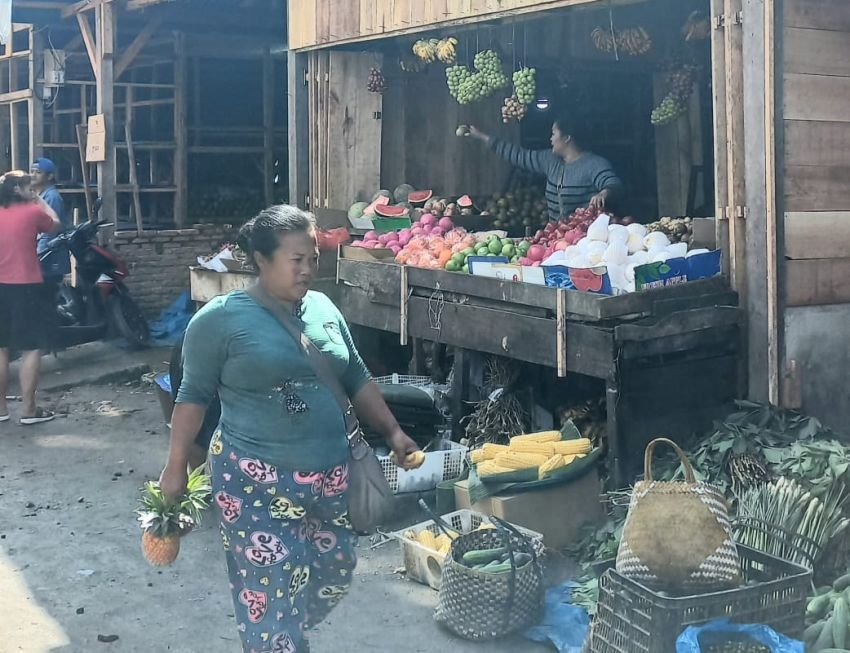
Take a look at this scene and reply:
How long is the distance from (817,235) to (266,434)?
3469 mm

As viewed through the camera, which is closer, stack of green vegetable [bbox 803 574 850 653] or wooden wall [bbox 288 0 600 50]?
stack of green vegetable [bbox 803 574 850 653]

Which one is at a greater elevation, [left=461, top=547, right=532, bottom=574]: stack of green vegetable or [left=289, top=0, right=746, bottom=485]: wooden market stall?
[left=289, top=0, right=746, bottom=485]: wooden market stall

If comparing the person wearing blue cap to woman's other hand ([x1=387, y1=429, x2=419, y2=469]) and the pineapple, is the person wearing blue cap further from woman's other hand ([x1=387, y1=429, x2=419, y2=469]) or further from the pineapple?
woman's other hand ([x1=387, y1=429, x2=419, y2=469])

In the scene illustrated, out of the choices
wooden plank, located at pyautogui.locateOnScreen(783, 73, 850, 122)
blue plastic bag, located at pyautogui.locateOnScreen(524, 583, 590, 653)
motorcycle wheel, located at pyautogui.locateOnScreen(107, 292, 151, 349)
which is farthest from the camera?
motorcycle wheel, located at pyautogui.locateOnScreen(107, 292, 151, 349)

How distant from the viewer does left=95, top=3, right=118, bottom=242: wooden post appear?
37.7 feet

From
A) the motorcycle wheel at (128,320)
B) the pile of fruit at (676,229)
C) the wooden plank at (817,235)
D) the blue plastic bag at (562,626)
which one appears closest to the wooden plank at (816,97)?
the wooden plank at (817,235)

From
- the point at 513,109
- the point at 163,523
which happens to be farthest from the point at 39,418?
the point at 163,523

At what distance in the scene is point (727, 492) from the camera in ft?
17.1

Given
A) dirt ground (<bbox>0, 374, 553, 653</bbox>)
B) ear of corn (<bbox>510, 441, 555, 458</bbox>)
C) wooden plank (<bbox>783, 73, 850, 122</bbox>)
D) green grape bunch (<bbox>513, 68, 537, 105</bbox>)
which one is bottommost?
dirt ground (<bbox>0, 374, 553, 653</bbox>)

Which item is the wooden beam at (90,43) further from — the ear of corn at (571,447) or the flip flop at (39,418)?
the ear of corn at (571,447)

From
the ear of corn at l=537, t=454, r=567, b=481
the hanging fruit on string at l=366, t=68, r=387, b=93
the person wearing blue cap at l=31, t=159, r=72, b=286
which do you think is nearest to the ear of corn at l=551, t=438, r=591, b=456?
the ear of corn at l=537, t=454, r=567, b=481

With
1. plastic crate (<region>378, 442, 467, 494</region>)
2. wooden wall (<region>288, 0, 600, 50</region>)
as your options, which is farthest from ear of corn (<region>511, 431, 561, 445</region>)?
wooden wall (<region>288, 0, 600, 50</region>)

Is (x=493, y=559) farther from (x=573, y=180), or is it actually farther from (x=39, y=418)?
(x=39, y=418)

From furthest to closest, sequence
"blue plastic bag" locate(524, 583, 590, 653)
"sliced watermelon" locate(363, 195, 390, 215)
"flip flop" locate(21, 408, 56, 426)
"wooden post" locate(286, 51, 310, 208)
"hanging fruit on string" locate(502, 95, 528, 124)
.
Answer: "wooden post" locate(286, 51, 310, 208)
"sliced watermelon" locate(363, 195, 390, 215)
"hanging fruit on string" locate(502, 95, 528, 124)
"flip flop" locate(21, 408, 56, 426)
"blue plastic bag" locate(524, 583, 590, 653)
